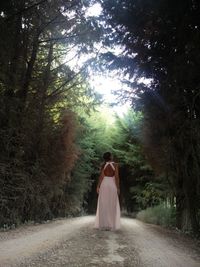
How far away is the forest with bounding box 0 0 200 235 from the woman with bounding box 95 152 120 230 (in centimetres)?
146

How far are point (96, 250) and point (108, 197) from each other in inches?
142

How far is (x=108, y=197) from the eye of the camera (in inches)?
401

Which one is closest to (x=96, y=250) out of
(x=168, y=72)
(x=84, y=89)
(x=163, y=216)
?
(x=168, y=72)

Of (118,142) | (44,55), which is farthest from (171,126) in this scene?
(118,142)

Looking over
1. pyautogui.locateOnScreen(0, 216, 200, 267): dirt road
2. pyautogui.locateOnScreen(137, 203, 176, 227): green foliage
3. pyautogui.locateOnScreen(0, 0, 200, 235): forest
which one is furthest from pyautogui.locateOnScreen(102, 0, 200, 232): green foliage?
pyautogui.locateOnScreen(0, 216, 200, 267): dirt road

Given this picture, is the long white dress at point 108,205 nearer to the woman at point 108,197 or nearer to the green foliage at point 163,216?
the woman at point 108,197

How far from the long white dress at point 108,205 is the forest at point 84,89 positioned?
157 cm

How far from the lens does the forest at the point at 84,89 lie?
26.3 feet

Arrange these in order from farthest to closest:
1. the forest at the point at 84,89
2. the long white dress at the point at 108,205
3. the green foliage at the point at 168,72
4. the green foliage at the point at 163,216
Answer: the green foliage at the point at 163,216 → the long white dress at the point at 108,205 → the forest at the point at 84,89 → the green foliage at the point at 168,72

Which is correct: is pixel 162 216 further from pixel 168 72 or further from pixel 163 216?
pixel 168 72

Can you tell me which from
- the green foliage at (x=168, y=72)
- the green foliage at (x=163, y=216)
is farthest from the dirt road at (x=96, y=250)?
the green foliage at (x=163, y=216)

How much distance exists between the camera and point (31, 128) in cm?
1227

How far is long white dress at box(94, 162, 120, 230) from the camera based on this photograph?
32.9ft

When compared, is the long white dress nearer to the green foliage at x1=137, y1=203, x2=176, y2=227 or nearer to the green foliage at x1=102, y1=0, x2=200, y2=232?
the green foliage at x1=102, y1=0, x2=200, y2=232
